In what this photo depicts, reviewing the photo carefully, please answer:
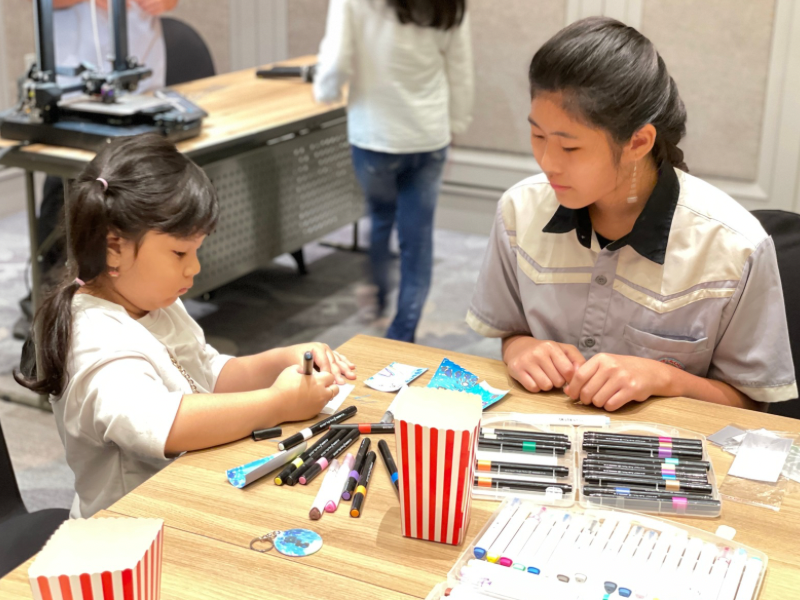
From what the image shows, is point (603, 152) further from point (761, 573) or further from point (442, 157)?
point (442, 157)

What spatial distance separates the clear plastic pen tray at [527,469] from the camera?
3.36 ft

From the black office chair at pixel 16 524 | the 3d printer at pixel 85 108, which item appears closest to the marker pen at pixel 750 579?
the black office chair at pixel 16 524

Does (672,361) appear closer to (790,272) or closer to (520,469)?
(790,272)

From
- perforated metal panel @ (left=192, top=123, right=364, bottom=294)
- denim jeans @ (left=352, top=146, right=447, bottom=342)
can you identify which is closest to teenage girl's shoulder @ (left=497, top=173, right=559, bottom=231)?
denim jeans @ (left=352, top=146, right=447, bottom=342)

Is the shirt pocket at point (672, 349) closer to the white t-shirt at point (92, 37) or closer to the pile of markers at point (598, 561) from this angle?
the pile of markers at point (598, 561)

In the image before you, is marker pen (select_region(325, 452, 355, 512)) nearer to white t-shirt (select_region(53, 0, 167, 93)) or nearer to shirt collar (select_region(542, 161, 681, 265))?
shirt collar (select_region(542, 161, 681, 265))

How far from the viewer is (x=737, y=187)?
3.84m

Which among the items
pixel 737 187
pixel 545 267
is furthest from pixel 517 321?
pixel 737 187

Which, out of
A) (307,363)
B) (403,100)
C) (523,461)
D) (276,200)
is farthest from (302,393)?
(276,200)

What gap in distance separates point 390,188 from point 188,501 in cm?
207

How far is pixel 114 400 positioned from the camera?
3.68 ft

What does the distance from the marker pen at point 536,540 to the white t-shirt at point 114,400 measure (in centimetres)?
47

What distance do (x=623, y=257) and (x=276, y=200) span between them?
199 cm

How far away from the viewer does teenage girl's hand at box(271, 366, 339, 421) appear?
3.89ft
